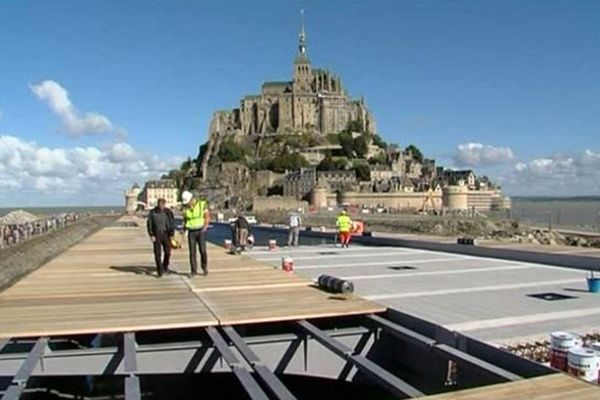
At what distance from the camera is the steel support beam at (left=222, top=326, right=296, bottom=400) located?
5500 millimetres

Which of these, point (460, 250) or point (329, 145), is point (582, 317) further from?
point (329, 145)

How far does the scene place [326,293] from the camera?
10.3 meters

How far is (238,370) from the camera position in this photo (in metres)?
6.18

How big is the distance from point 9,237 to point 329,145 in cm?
12155

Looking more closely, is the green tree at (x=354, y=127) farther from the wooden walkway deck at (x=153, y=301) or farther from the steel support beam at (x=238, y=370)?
the steel support beam at (x=238, y=370)

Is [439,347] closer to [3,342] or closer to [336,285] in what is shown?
[336,285]

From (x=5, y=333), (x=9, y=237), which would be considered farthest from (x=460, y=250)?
(x=9, y=237)

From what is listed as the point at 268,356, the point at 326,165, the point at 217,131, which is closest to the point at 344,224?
the point at 268,356

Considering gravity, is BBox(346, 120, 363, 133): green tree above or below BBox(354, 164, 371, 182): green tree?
above

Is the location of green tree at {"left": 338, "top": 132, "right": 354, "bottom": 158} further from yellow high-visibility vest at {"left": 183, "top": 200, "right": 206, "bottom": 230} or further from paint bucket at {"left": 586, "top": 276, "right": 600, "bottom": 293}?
paint bucket at {"left": 586, "top": 276, "right": 600, "bottom": 293}

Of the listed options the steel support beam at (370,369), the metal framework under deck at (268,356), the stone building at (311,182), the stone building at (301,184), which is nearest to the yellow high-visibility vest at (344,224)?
the metal framework under deck at (268,356)

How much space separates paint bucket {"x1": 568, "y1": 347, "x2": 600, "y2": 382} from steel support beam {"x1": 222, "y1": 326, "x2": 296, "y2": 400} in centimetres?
246

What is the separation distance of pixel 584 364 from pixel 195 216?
8.16m

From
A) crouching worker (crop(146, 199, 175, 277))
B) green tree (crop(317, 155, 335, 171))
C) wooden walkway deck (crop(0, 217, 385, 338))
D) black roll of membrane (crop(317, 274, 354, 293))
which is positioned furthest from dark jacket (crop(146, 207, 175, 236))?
green tree (crop(317, 155, 335, 171))
